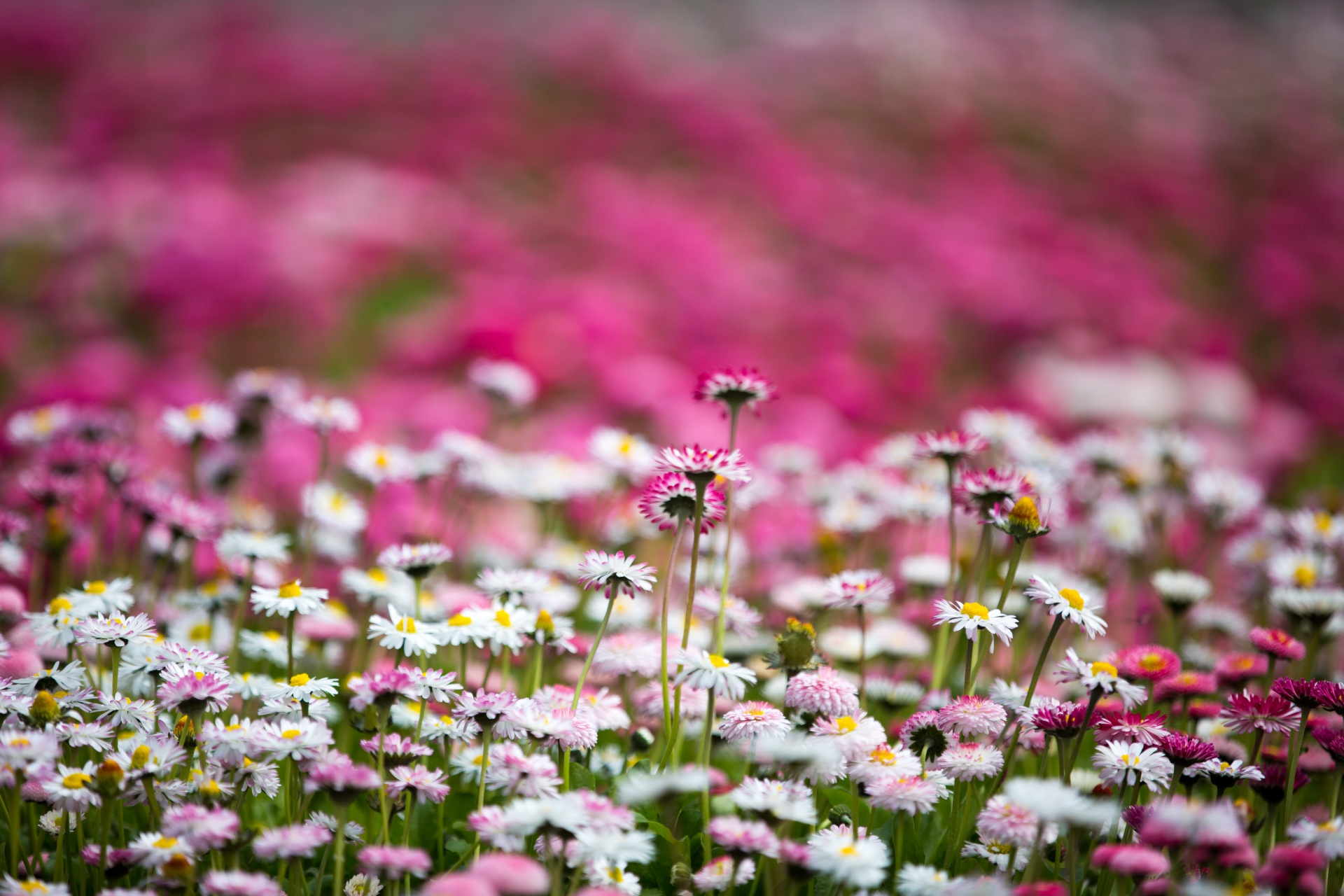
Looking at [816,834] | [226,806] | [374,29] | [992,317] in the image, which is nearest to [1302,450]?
[992,317]

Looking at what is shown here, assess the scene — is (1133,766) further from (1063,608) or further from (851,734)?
(851,734)

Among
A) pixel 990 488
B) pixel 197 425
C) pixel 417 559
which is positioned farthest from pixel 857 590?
pixel 197 425

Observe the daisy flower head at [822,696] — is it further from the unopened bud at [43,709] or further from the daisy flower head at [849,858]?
the unopened bud at [43,709]

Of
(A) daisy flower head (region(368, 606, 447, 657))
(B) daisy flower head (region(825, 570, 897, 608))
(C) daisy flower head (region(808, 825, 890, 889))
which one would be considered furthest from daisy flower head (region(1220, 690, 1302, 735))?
(A) daisy flower head (region(368, 606, 447, 657))

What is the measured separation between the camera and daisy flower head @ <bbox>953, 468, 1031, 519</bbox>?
1.33m

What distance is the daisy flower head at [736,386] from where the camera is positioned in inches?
48.5

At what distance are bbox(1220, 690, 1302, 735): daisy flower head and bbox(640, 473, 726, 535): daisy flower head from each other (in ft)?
2.25

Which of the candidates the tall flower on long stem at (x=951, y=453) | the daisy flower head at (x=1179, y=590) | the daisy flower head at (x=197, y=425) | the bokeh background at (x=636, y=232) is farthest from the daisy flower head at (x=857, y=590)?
the bokeh background at (x=636, y=232)

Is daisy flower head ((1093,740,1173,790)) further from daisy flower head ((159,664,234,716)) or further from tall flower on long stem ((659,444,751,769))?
daisy flower head ((159,664,234,716))

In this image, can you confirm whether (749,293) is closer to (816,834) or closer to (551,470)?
(551,470)

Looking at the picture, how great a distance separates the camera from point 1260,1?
38.1 feet

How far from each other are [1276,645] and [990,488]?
0.45m

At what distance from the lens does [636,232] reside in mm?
4258

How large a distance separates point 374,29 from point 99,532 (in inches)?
274
